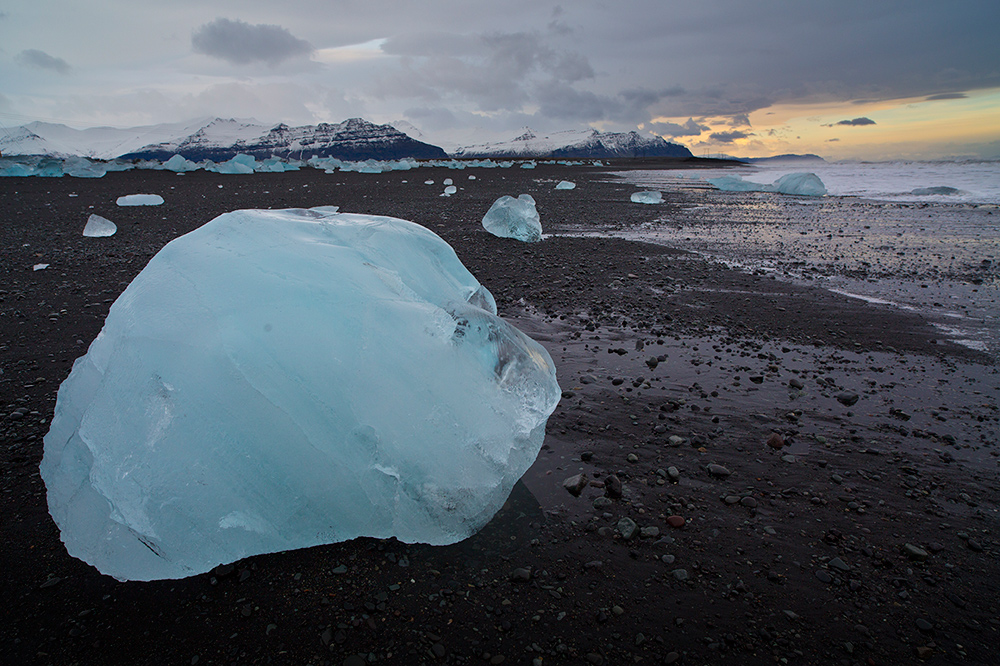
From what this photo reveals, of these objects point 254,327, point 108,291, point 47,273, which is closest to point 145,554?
point 254,327

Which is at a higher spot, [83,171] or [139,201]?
[83,171]

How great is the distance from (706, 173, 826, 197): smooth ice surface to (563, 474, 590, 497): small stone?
26350 millimetres

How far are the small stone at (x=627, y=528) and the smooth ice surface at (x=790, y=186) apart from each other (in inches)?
1045

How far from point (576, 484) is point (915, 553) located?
68.9 inches

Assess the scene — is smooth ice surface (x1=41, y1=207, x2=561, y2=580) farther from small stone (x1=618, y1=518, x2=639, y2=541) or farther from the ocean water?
the ocean water

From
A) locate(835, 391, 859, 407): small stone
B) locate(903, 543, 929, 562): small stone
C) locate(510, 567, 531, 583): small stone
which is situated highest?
locate(835, 391, 859, 407): small stone

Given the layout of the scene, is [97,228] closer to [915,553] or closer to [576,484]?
[576,484]

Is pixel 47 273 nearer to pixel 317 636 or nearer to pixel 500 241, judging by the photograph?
pixel 500 241

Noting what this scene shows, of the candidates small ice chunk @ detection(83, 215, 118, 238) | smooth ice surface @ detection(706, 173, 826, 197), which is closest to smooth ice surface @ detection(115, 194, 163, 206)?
small ice chunk @ detection(83, 215, 118, 238)

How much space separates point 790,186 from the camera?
24719 mm

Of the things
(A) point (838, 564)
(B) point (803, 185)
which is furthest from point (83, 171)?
(B) point (803, 185)

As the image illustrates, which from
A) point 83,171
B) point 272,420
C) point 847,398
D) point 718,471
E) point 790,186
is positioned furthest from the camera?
point 83,171

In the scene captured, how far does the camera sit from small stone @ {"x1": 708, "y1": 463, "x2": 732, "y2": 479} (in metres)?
3.11

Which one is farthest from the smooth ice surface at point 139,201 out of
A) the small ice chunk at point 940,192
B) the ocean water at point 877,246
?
the small ice chunk at point 940,192
